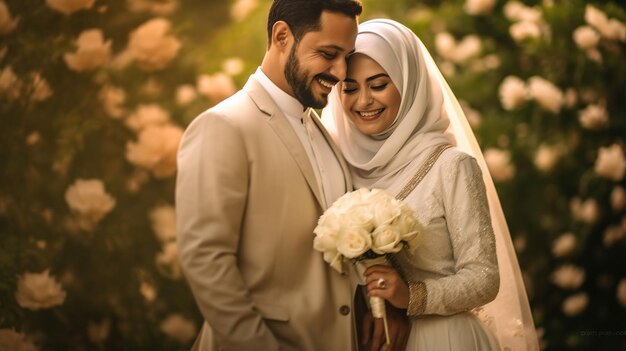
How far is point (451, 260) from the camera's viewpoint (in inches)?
93.7

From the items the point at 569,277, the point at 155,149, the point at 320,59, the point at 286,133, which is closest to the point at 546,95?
the point at 569,277

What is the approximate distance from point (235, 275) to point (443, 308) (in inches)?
28.4

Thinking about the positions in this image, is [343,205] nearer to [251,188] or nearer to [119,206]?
[251,188]

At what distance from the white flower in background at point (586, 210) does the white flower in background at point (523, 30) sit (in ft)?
3.05

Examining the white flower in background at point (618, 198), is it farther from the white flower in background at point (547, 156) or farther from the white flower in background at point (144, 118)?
the white flower in background at point (144, 118)

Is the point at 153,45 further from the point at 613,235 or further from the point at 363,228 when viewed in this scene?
the point at 613,235

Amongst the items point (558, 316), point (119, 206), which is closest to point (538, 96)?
point (558, 316)

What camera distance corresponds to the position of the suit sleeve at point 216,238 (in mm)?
1941

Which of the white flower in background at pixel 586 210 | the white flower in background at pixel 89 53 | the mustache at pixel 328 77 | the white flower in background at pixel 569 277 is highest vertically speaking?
the white flower in background at pixel 89 53

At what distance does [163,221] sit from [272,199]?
0.49 m

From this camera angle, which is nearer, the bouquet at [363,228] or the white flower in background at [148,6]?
the bouquet at [363,228]

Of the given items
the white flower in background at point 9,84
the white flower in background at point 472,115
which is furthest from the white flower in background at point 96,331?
the white flower in background at point 472,115

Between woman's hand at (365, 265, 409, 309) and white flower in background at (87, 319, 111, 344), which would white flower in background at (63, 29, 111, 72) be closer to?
white flower in background at (87, 319, 111, 344)

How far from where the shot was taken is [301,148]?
2174 mm
